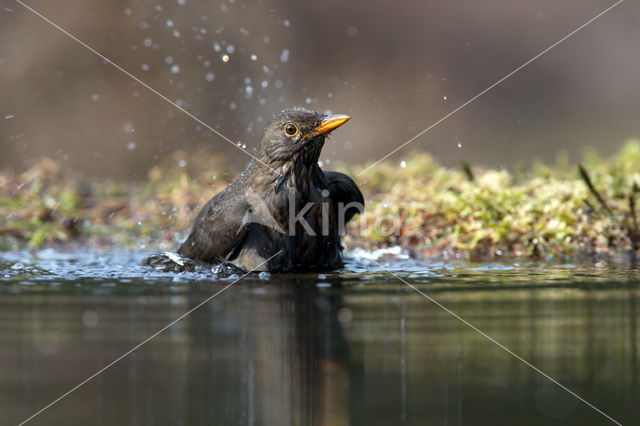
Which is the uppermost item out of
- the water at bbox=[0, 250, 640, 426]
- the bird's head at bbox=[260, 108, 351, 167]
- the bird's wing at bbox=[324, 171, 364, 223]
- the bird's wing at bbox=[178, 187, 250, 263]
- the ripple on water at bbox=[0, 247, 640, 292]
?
the bird's head at bbox=[260, 108, 351, 167]

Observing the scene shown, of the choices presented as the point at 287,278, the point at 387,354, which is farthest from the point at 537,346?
the point at 287,278

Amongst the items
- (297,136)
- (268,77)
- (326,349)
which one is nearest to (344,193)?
(297,136)

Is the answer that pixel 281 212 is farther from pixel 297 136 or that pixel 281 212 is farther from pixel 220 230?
pixel 297 136

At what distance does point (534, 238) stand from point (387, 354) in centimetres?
324

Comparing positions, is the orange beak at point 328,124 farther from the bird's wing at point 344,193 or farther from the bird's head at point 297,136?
the bird's wing at point 344,193

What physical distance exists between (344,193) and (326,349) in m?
3.05

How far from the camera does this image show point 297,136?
593 centimetres

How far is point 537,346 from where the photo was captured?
3.48 m

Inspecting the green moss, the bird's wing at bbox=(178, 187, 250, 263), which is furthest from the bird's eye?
the green moss

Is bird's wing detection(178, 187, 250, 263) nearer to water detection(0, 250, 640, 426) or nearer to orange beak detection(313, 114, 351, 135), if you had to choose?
water detection(0, 250, 640, 426)

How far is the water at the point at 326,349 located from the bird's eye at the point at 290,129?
43.6 inches

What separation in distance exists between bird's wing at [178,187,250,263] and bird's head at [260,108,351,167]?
39 centimetres

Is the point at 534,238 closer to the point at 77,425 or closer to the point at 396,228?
the point at 396,228

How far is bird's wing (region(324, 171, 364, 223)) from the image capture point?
6.42 metres
